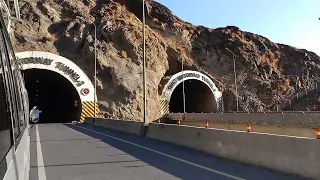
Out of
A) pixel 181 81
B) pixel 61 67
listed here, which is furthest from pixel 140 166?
pixel 181 81

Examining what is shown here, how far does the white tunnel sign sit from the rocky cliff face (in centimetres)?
510

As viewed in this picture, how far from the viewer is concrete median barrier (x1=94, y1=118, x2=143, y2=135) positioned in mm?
24295

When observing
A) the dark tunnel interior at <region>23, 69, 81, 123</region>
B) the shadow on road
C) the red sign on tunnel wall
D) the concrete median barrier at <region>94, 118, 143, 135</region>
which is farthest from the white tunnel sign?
the shadow on road

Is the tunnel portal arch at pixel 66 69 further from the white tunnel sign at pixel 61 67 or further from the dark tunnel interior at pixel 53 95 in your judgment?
the dark tunnel interior at pixel 53 95

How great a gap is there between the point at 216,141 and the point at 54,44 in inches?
1864

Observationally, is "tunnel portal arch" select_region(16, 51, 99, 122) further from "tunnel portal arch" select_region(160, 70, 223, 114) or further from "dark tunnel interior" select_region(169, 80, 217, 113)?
"dark tunnel interior" select_region(169, 80, 217, 113)

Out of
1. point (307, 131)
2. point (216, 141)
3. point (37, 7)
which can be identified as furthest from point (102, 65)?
point (216, 141)

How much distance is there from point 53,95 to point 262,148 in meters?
55.5

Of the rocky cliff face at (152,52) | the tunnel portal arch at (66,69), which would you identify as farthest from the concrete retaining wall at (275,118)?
the rocky cliff face at (152,52)

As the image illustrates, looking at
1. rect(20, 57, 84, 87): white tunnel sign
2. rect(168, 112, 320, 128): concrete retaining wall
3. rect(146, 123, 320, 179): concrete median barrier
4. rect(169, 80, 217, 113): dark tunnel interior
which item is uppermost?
rect(20, 57, 84, 87): white tunnel sign

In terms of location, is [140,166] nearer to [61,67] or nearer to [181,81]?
[61,67]

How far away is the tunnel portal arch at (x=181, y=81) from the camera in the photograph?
5956cm

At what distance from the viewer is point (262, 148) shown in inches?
411

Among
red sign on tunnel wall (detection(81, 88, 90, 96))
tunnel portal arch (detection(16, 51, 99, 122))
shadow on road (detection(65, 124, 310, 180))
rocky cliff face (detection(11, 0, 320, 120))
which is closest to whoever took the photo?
shadow on road (detection(65, 124, 310, 180))
